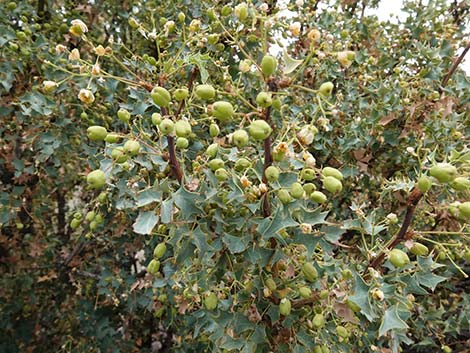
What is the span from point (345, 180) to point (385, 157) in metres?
0.25

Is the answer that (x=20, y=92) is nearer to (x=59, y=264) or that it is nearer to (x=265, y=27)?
(x=59, y=264)

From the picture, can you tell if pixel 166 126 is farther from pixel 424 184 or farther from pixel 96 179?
pixel 424 184

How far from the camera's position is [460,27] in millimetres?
2840

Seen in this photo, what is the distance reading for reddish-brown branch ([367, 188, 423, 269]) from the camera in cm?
115

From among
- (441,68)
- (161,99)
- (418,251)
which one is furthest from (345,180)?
(161,99)

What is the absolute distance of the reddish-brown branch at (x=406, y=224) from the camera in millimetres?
1153

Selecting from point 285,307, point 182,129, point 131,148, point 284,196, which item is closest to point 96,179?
point 131,148

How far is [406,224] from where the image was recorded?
3.88 ft

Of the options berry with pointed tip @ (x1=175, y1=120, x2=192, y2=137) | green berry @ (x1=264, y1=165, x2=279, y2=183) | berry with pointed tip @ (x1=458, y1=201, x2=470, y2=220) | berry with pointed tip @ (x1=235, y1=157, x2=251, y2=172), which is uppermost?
berry with pointed tip @ (x1=458, y1=201, x2=470, y2=220)

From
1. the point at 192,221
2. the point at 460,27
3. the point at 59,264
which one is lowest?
the point at 59,264

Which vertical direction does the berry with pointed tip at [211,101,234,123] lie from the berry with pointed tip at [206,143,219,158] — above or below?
above

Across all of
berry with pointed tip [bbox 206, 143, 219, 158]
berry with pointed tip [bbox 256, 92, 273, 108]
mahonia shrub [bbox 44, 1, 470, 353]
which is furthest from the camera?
berry with pointed tip [bbox 206, 143, 219, 158]

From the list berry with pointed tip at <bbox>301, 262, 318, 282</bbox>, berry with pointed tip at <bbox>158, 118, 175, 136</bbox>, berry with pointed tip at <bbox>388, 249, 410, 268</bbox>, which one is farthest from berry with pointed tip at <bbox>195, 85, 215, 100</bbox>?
berry with pointed tip at <bbox>388, 249, 410, 268</bbox>

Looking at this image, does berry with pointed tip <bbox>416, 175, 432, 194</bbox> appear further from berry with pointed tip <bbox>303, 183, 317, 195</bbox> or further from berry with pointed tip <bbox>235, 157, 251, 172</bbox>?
berry with pointed tip <bbox>235, 157, 251, 172</bbox>
